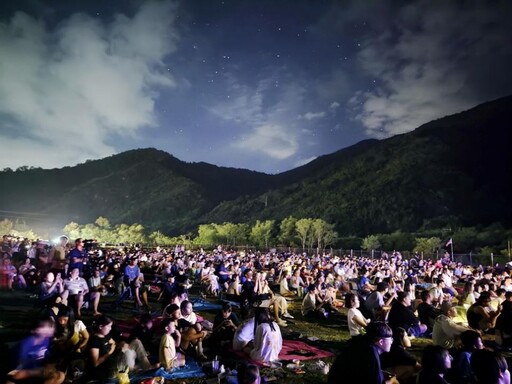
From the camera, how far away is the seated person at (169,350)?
6.93m

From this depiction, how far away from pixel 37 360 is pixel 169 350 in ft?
7.17

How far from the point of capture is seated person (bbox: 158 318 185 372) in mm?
6927

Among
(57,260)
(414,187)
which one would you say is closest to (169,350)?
(57,260)

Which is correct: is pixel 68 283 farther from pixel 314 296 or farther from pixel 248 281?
pixel 314 296

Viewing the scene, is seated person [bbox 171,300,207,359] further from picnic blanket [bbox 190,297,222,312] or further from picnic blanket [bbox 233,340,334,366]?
picnic blanket [bbox 190,297,222,312]

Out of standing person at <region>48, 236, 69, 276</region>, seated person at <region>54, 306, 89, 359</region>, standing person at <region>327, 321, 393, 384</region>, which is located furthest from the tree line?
standing person at <region>327, 321, 393, 384</region>

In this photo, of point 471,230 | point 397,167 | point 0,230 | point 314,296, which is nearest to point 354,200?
point 397,167

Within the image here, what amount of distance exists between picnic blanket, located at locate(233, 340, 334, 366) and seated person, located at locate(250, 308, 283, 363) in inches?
6.3

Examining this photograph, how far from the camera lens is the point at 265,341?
7.48 meters

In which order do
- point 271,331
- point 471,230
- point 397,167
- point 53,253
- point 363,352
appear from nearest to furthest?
point 363,352 → point 271,331 → point 53,253 → point 471,230 → point 397,167

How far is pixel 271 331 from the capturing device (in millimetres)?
7535

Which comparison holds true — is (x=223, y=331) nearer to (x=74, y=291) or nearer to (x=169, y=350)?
(x=169, y=350)

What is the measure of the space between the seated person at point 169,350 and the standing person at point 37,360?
5.57 feet

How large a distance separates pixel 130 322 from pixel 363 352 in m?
8.63
